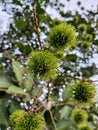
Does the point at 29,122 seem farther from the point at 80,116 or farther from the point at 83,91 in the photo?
the point at 80,116

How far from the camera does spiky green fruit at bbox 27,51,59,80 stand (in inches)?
35.9

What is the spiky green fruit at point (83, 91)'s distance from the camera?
99 centimetres

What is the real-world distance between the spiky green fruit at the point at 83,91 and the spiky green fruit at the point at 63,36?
118 millimetres

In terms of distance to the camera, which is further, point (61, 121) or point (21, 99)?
point (21, 99)

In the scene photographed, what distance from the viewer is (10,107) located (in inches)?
56.4

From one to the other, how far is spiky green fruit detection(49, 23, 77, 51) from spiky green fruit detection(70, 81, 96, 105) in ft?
0.39

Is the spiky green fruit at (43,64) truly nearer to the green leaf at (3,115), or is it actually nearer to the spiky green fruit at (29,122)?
the spiky green fruit at (29,122)

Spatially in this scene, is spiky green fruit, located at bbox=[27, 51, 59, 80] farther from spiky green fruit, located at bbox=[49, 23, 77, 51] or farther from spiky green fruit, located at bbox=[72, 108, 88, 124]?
spiky green fruit, located at bbox=[72, 108, 88, 124]

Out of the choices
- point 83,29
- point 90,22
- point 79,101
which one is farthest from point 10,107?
point 90,22

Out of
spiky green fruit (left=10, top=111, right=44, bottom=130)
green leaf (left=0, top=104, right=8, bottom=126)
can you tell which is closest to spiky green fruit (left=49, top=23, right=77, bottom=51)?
spiky green fruit (left=10, top=111, right=44, bottom=130)

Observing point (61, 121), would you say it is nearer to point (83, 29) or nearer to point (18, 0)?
point (83, 29)

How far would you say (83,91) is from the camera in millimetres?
991

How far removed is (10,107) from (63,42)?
0.57 m

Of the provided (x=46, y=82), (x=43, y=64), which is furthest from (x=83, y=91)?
(x=46, y=82)
